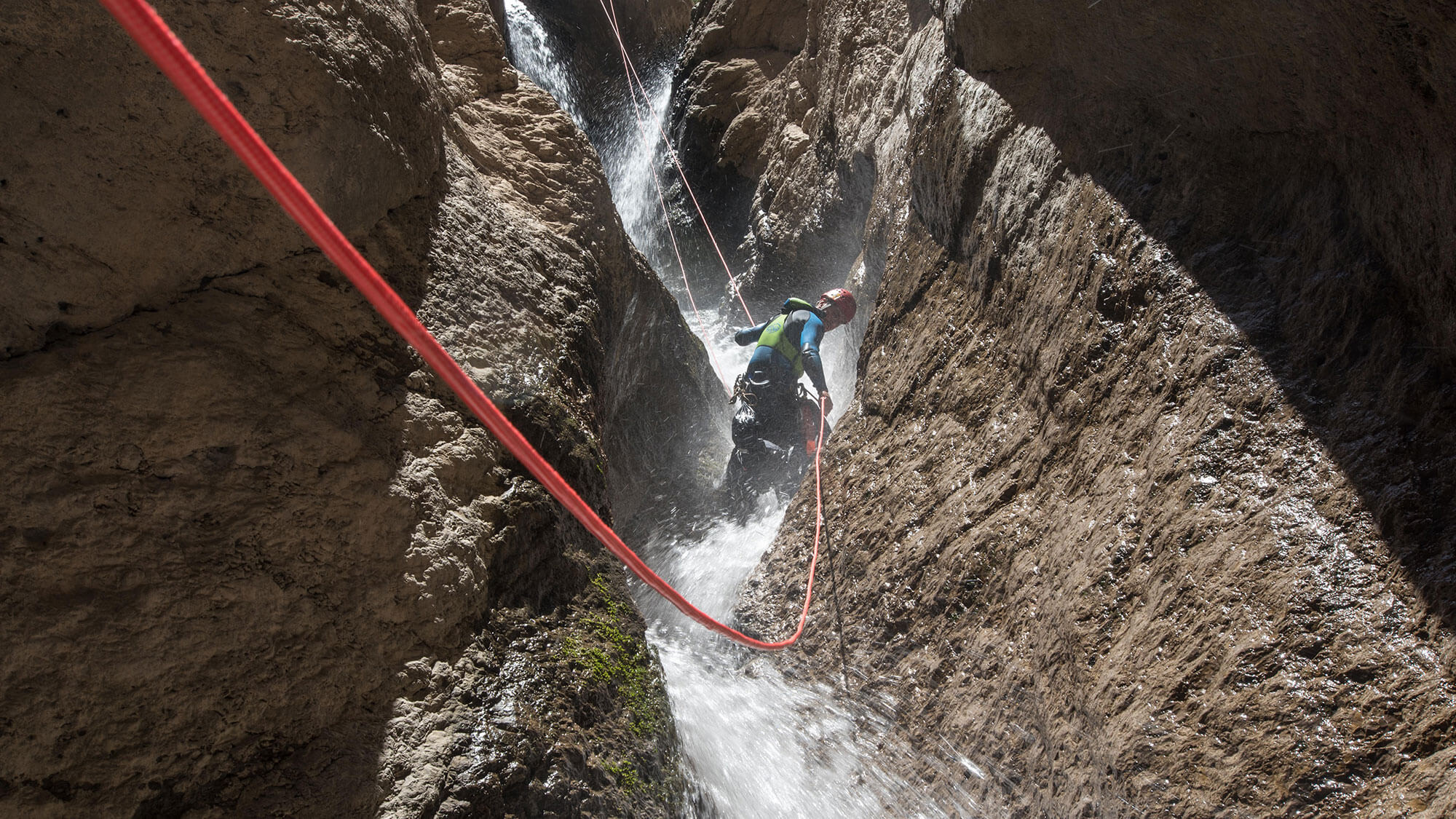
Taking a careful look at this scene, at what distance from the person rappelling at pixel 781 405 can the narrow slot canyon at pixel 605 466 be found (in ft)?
7.15

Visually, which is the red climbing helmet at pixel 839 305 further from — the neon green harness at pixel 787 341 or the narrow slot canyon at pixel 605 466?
the narrow slot canyon at pixel 605 466

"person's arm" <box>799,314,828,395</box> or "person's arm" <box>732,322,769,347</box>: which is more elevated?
"person's arm" <box>732,322,769,347</box>

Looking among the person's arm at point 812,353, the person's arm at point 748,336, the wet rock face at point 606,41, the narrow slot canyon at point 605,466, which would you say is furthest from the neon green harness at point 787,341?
the wet rock face at point 606,41

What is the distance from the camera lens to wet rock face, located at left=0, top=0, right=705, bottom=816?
1536 mm

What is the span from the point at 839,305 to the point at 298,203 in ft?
17.6

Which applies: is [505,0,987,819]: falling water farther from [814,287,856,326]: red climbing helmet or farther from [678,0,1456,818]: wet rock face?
[814,287,856,326]: red climbing helmet

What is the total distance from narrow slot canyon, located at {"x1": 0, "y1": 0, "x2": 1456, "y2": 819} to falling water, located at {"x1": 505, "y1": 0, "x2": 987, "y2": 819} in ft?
0.09

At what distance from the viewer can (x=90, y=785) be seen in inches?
56.7

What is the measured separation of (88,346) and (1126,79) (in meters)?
3.51

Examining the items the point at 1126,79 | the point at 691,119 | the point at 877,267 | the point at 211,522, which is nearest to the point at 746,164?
the point at 691,119

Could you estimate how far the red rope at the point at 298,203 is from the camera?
117 cm

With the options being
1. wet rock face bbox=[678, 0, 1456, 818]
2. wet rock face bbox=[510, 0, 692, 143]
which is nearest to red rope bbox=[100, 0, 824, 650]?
wet rock face bbox=[678, 0, 1456, 818]

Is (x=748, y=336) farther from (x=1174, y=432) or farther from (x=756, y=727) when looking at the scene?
(x=1174, y=432)

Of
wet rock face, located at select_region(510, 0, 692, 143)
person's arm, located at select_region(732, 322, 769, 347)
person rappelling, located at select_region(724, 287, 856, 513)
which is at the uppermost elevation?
wet rock face, located at select_region(510, 0, 692, 143)
